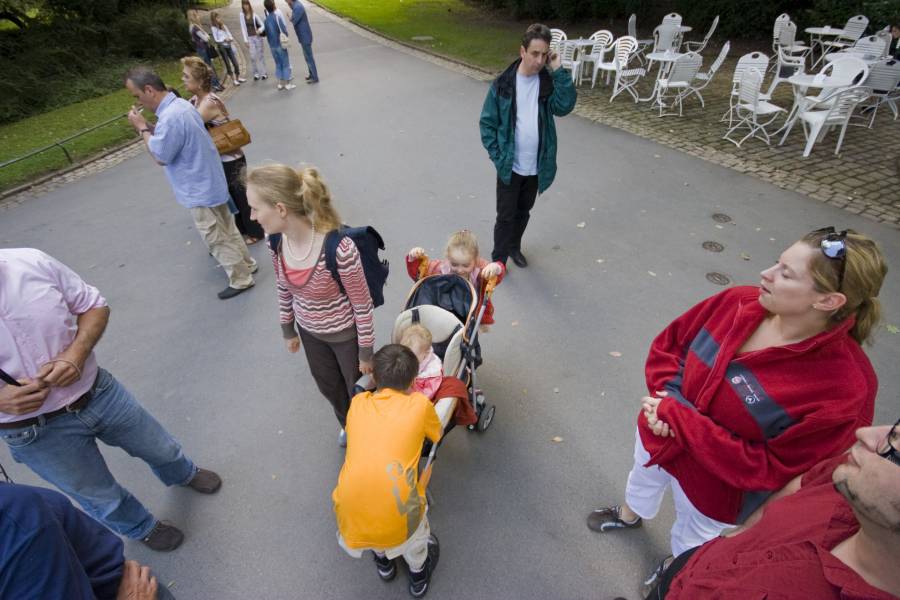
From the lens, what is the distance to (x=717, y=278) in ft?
16.2

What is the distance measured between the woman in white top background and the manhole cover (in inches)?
541

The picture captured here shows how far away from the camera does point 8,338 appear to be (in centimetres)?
196

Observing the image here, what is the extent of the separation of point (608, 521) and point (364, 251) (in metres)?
2.28

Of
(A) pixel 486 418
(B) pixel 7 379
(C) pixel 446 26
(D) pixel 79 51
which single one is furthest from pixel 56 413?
(C) pixel 446 26

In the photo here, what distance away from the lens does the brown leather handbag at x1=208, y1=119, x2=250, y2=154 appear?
4.91 m

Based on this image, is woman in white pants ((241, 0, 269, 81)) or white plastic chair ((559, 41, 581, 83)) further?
woman in white pants ((241, 0, 269, 81))

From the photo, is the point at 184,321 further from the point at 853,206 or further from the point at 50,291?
the point at 853,206

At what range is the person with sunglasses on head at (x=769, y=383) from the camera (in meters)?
1.69

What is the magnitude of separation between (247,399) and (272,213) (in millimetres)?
2252

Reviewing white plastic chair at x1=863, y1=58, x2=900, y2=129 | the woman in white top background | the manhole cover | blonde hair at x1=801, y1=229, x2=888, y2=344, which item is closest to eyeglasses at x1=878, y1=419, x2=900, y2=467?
blonde hair at x1=801, y1=229, x2=888, y2=344

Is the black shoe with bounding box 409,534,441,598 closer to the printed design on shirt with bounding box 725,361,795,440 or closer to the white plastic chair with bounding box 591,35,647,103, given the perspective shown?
the printed design on shirt with bounding box 725,361,795,440

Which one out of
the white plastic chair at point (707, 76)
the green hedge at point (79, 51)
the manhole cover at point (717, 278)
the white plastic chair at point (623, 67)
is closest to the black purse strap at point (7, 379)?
the manhole cover at point (717, 278)

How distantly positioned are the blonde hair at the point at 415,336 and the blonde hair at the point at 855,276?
1826mm

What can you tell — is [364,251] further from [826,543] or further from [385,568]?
[826,543]
